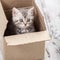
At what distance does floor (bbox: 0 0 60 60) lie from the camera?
100 cm

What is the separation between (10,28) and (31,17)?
182mm

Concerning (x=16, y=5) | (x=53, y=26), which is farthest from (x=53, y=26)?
(x=16, y=5)

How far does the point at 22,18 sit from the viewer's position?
105 centimetres

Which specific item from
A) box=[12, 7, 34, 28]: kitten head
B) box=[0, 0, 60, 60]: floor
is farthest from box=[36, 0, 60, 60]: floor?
box=[12, 7, 34, 28]: kitten head

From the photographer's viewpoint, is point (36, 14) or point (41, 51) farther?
point (36, 14)

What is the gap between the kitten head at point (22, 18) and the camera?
1.05 metres

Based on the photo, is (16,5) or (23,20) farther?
(16,5)

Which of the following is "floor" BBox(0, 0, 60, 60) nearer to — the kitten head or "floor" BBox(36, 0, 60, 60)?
"floor" BBox(36, 0, 60, 60)

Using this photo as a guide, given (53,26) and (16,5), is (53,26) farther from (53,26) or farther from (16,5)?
(16,5)

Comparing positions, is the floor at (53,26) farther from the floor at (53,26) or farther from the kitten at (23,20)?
the kitten at (23,20)

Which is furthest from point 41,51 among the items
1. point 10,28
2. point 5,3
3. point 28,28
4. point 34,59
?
point 5,3

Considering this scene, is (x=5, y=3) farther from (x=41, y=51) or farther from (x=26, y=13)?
(x=41, y=51)

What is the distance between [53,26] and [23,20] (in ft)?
0.64

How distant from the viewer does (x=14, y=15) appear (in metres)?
1.07
